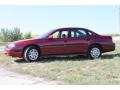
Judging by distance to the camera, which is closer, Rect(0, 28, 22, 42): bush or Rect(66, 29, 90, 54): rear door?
Rect(66, 29, 90, 54): rear door

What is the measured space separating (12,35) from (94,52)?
19998 mm

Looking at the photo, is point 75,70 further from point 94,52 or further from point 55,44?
point 94,52

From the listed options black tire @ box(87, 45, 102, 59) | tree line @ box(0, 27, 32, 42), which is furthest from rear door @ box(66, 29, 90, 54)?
tree line @ box(0, 27, 32, 42)

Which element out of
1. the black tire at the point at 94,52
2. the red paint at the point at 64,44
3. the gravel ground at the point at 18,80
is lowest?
the gravel ground at the point at 18,80

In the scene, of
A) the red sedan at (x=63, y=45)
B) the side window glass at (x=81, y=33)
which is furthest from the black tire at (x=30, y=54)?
the side window glass at (x=81, y=33)

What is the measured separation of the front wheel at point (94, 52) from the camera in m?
18.1

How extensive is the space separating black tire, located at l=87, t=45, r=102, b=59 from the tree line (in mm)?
19136

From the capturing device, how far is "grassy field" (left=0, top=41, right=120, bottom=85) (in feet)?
40.8

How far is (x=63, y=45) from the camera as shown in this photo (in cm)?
1770

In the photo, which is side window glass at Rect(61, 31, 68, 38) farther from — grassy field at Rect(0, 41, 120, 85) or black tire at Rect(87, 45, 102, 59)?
grassy field at Rect(0, 41, 120, 85)

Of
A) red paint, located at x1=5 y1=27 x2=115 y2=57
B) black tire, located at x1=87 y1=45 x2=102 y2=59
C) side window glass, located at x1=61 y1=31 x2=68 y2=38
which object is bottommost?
black tire, located at x1=87 y1=45 x2=102 y2=59

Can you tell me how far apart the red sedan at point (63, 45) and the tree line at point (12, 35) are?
62.4 feet

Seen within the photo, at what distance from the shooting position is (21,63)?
16.8 m

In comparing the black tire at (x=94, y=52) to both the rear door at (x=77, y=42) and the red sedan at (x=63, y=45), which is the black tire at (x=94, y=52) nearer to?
the red sedan at (x=63, y=45)
